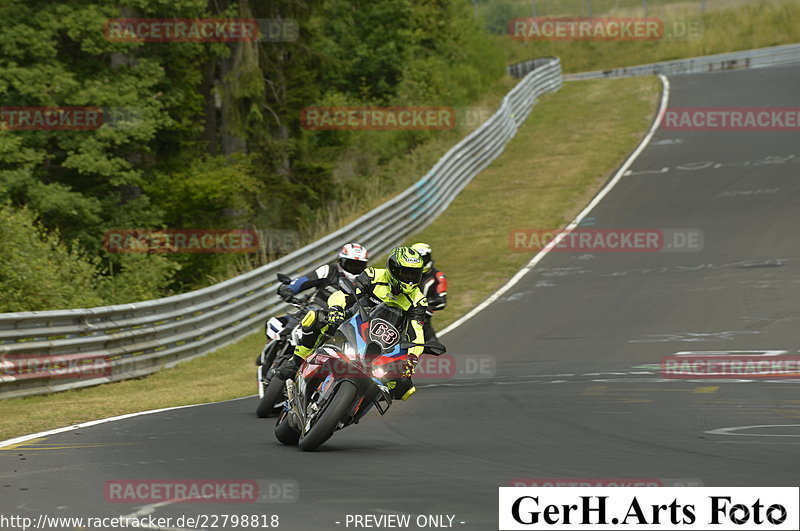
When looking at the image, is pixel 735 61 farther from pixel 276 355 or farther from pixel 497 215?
pixel 276 355

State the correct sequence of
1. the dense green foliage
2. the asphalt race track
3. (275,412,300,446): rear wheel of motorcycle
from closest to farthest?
the asphalt race track < (275,412,300,446): rear wheel of motorcycle < the dense green foliage

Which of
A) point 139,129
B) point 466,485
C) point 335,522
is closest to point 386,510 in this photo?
point 335,522

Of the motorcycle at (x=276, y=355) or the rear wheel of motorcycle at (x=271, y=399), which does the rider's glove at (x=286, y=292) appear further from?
the rear wheel of motorcycle at (x=271, y=399)

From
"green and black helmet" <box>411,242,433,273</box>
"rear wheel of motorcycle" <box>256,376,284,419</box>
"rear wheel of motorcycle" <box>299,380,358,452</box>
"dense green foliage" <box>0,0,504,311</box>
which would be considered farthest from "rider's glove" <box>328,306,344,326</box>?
"dense green foliage" <box>0,0,504,311</box>

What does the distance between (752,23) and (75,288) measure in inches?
2052

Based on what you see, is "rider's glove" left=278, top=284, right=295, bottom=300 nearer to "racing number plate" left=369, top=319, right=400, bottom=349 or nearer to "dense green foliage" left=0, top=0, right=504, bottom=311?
"racing number plate" left=369, top=319, right=400, bottom=349

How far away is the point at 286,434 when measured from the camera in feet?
28.3

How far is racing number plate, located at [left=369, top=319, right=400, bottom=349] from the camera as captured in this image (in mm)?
8016

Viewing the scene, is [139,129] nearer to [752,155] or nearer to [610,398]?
[752,155]

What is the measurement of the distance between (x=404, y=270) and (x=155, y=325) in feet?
31.1

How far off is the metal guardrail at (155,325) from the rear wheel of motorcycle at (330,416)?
6957 mm

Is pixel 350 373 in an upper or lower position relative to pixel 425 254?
lower

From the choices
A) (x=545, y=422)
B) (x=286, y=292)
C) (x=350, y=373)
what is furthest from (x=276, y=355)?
(x=350, y=373)

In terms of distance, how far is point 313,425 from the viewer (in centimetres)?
818
